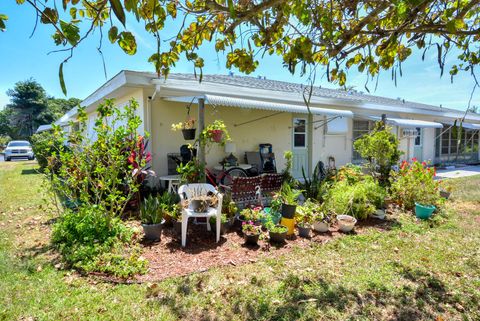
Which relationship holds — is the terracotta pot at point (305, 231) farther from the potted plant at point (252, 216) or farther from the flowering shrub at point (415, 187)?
the flowering shrub at point (415, 187)

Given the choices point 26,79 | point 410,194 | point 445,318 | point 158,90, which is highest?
point 26,79

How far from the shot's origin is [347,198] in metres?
5.75

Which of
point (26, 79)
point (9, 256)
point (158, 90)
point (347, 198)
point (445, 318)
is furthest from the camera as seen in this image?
point (26, 79)

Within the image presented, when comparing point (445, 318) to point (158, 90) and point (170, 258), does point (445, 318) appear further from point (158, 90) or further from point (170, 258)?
point (158, 90)

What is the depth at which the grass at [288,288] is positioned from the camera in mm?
2766

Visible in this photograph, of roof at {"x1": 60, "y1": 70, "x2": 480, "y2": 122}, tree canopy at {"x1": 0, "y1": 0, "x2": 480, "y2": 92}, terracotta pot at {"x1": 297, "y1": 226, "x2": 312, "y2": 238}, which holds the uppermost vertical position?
roof at {"x1": 60, "y1": 70, "x2": 480, "y2": 122}

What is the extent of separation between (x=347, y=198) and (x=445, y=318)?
3.12 m

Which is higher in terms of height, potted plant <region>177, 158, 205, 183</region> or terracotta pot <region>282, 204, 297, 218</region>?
potted plant <region>177, 158, 205, 183</region>

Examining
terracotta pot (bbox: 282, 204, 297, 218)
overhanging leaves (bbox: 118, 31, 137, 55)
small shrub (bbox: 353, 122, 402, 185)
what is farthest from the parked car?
small shrub (bbox: 353, 122, 402, 185)

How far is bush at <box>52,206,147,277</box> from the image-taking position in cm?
360

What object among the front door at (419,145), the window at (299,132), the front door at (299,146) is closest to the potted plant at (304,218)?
the front door at (299,146)

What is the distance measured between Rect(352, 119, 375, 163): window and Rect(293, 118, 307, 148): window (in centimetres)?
316

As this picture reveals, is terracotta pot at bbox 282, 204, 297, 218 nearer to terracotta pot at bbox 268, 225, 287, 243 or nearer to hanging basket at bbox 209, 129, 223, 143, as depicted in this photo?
terracotta pot at bbox 268, 225, 287, 243

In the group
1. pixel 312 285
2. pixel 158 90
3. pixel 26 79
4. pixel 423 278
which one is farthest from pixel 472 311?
pixel 26 79
